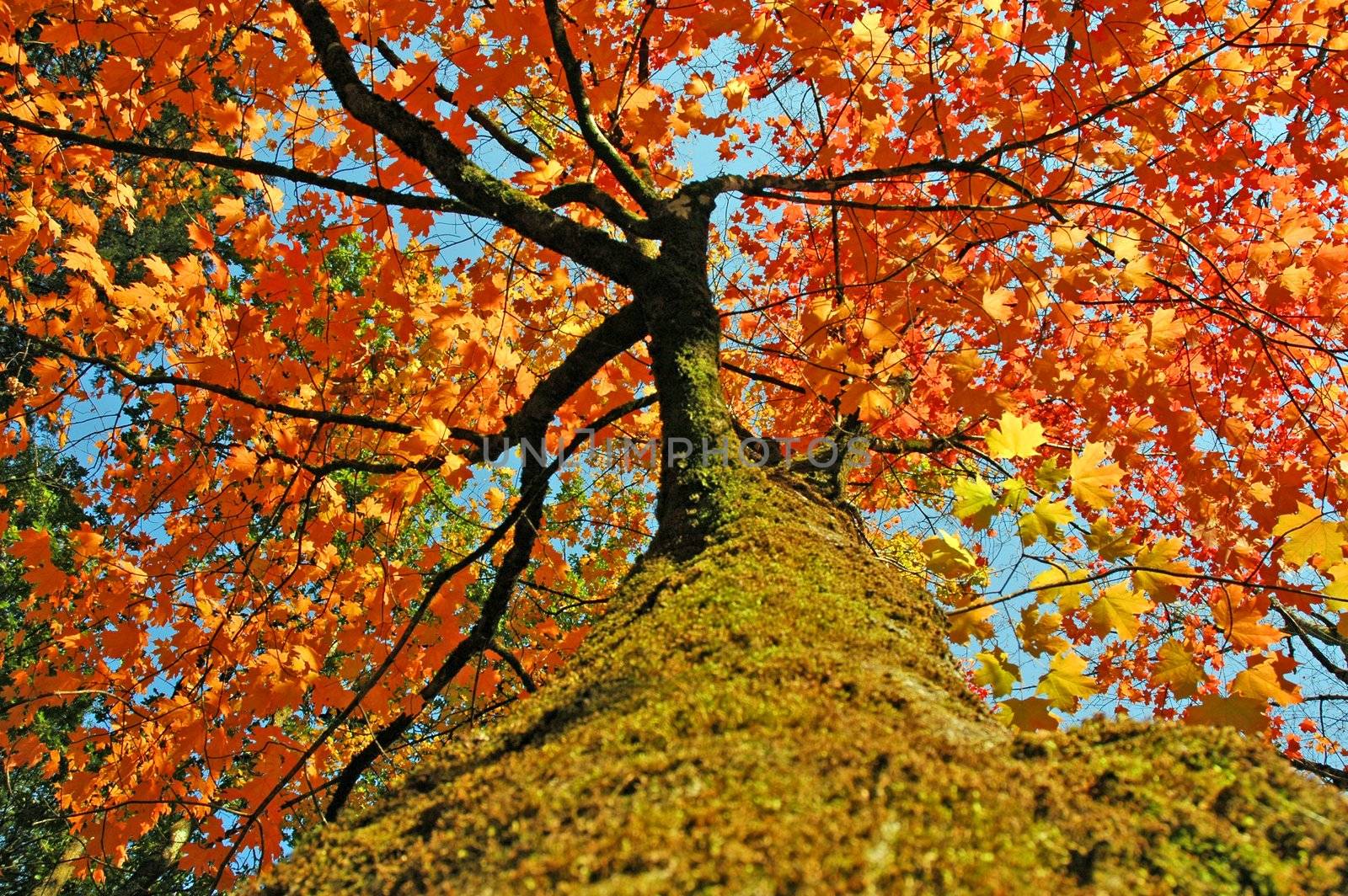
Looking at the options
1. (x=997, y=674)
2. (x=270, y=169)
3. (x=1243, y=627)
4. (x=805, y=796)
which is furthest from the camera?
(x=270, y=169)

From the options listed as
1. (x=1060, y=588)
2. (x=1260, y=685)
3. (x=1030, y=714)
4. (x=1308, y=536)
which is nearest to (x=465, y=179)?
(x=1060, y=588)

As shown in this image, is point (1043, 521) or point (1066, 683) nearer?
point (1066, 683)

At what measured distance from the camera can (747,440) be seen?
266 cm

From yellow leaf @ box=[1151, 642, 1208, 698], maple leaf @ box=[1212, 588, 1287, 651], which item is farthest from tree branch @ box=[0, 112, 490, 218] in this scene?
maple leaf @ box=[1212, 588, 1287, 651]

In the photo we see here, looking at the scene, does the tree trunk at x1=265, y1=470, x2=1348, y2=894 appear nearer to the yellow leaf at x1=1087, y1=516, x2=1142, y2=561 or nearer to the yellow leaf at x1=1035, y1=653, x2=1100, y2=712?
the yellow leaf at x1=1035, y1=653, x2=1100, y2=712

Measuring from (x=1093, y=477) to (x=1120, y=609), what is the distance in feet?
1.07

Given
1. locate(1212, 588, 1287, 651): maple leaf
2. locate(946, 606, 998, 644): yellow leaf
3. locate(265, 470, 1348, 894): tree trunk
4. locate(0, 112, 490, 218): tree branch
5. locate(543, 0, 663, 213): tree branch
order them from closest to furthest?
locate(265, 470, 1348, 894): tree trunk < locate(946, 606, 998, 644): yellow leaf < locate(1212, 588, 1287, 651): maple leaf < locate(0, 112, 490, 218): tree branch < locate(543, 0, 663, 213): tree branch

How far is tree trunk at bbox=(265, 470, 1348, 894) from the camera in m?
0.66

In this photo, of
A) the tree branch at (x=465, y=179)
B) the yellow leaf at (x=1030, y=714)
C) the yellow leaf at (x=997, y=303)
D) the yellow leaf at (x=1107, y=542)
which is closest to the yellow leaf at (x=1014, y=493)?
the yellow leaf at (x=1107, y=542)

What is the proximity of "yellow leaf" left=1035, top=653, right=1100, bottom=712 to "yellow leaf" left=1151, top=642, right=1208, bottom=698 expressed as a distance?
334 millimetres

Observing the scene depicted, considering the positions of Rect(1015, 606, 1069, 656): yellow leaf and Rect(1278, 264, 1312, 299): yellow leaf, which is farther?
Rect(1278, 264, 1312, 299): yellow leaf

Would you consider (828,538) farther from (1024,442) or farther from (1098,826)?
(1098,826)

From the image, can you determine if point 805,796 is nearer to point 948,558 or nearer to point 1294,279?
point 948,558

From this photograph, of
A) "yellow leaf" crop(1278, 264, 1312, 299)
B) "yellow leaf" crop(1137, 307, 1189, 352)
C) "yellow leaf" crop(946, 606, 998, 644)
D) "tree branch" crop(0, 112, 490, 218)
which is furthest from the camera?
"yellow leaf" crop(1278, 264, 1312, 299)
